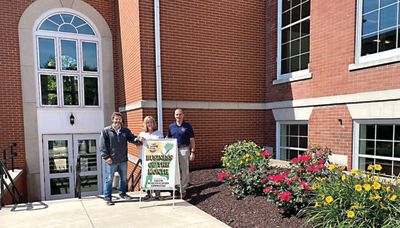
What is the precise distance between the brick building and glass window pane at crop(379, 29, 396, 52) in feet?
0.09

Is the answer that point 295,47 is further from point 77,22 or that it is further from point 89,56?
point 77,22

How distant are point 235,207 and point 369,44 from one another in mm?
4735

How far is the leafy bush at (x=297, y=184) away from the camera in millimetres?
3652

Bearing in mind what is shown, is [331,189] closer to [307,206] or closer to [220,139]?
[307,206]

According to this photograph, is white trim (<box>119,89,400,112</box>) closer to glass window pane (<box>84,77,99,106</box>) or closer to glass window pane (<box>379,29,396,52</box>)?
glass window pane (<box>379,29,396,52</box>)

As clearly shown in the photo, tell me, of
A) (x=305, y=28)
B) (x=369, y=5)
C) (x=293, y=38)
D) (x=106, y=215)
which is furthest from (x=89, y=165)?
(x=369, y=5)

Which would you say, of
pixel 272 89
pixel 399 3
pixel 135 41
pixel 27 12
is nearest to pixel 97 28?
pixel 27 12

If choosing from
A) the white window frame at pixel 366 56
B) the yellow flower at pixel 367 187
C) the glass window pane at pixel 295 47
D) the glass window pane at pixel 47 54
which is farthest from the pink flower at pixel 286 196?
the glass window pane at pixel 47 54

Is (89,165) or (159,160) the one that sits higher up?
(159,160)

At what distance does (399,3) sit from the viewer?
520cm

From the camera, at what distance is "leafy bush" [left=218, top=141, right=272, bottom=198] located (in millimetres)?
4582

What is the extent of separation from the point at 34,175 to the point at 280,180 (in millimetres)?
8443

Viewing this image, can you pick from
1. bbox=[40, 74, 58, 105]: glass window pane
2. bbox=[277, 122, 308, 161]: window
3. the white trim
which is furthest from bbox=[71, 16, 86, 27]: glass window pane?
bbox=[277, 122, 308, 161]: window

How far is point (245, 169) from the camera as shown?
4.94 meters
